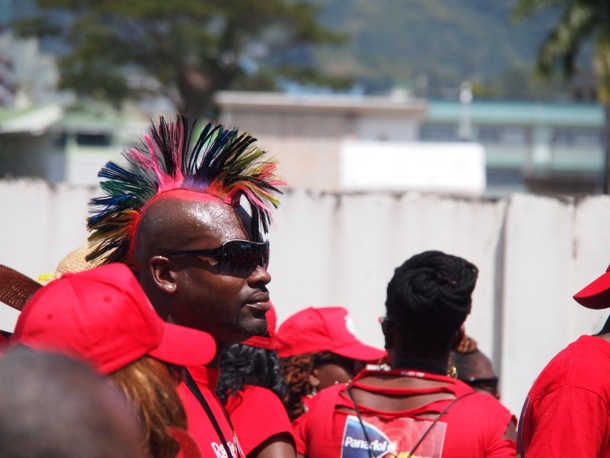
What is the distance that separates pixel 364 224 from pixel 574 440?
3632mm

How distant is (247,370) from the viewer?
136 inches

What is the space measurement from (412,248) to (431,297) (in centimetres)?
286

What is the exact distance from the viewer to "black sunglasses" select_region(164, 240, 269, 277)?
2.86 meters

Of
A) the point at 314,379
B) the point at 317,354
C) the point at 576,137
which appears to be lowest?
the point at 314,379

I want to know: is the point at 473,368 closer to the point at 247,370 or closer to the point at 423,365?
the point at 423,365

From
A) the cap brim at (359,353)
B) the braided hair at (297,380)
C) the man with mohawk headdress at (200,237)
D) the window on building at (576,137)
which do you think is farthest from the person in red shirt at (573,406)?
the window on building at (576,137)

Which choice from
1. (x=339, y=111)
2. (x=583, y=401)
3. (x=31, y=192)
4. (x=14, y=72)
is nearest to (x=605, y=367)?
(x=583, y=401)

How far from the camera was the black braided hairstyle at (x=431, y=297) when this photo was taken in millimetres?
3432

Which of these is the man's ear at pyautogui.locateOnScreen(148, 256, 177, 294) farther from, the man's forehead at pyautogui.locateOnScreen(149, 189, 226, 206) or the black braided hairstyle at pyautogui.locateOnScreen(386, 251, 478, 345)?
the black braided hairstyle at pyautogui.locateOnScreen(386, 251, 478, 345)

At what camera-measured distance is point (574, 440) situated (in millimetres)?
2771

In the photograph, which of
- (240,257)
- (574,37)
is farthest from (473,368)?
(574,37)

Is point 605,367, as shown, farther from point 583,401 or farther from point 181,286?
point 181,286

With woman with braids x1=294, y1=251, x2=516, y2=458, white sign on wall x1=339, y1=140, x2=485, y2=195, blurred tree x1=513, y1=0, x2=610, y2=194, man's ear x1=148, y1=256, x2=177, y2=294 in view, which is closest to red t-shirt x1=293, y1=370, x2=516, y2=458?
woman with braids x1=294, y1=251, x2=516, y2=458

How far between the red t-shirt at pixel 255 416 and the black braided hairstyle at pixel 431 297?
0.52m
